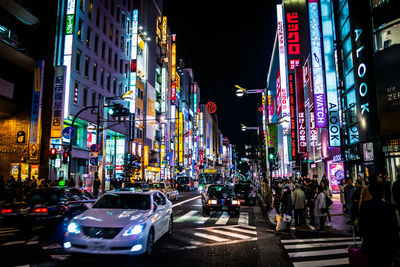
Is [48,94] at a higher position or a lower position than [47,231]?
higher

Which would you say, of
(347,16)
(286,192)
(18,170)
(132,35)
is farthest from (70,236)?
(132,35)

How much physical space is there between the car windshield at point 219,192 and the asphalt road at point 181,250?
16.8 feet

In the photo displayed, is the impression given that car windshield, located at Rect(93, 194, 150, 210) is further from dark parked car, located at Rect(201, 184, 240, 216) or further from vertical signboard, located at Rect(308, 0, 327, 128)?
vertical signboard, located at Rect(308, 0, 327, 128)

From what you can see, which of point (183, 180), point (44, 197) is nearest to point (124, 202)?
point (44, 197)

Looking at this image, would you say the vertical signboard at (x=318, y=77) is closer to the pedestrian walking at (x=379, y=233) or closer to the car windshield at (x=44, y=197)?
the car windshield at (x=44, y=197)

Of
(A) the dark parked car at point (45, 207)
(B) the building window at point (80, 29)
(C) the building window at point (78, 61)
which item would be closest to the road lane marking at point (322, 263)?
(A) the dark parked car at point (45, 207)

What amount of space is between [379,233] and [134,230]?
198 inches

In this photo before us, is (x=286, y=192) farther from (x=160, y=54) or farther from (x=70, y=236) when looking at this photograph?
(x=160, y=54)

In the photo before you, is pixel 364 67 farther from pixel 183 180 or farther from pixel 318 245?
pixel 183 180

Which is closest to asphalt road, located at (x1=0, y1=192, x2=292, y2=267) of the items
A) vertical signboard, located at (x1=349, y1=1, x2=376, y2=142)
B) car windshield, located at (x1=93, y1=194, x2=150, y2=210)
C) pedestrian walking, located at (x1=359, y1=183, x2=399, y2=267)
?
car windshield, located at (x1=93, y1=194, x2=150, y2=210)

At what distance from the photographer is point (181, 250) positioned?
870 cm

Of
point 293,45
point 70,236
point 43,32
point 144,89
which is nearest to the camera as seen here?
point 70,236

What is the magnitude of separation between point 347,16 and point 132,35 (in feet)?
119

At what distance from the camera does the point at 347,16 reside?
19734 millimetres
